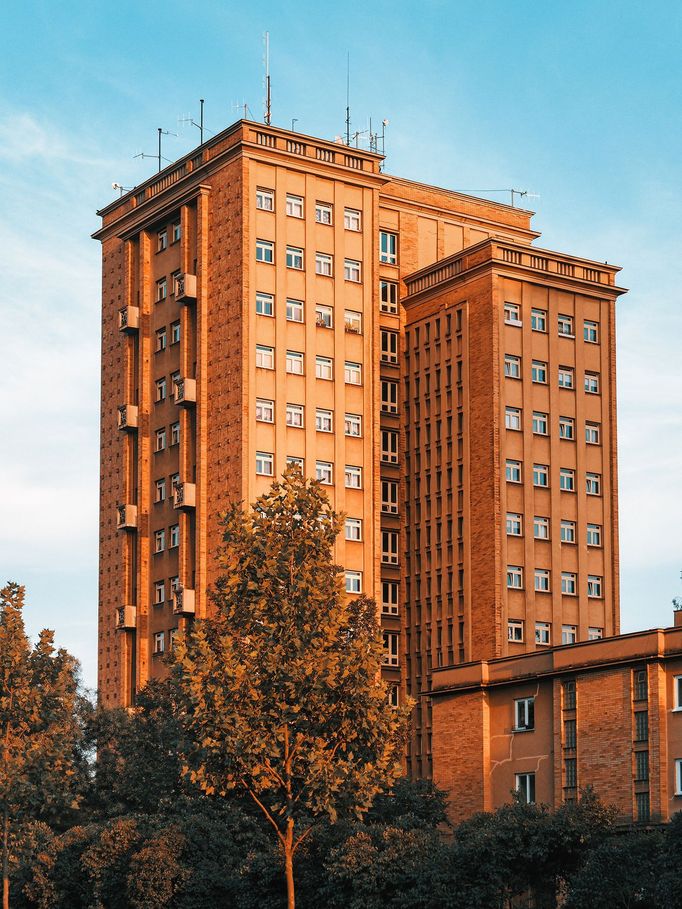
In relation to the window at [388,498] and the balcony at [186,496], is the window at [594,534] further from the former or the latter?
the balcony at [186,496]

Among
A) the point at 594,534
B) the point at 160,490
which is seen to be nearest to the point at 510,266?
the point at 594,534

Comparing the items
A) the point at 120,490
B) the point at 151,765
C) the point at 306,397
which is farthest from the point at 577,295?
the point at 151,765

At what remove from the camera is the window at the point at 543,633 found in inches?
3469

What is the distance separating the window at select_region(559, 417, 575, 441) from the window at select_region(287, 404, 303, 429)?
14.7 m

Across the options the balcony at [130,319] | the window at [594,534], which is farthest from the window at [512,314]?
the balcony at [130,319]

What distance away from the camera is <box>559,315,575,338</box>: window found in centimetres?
Answer: 9319

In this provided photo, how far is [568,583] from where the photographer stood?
90438 millimetres

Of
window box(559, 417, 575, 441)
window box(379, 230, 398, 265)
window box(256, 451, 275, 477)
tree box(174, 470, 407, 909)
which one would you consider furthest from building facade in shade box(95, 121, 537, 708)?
tree box(174, 470, 407, 909)

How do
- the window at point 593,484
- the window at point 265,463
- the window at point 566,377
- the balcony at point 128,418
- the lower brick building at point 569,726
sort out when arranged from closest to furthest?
the lower brick building at point 569,726 < the window at point 265,463 < the window at point 593,484 < the window at point 566,377 < the balcony at point 128,418

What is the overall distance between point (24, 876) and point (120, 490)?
36.0m

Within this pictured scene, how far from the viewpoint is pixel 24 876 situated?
6088cm

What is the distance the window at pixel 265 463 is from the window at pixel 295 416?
7.50ft

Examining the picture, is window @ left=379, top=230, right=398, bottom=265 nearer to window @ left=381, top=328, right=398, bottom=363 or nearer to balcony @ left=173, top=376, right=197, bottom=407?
window @ left=381, top=328, right=398, bottom=363

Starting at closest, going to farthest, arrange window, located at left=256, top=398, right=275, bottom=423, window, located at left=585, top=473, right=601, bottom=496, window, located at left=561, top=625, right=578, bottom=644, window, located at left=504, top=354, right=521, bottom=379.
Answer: window, located at left=256, top=398, right=275, bottom=423 → window, located at left=561, top=625, right=578, bottom=644 → window, located at left=504, top=354, right=521, bottom=379 → window, located at left=585, top=473, right=601, bottom=496
